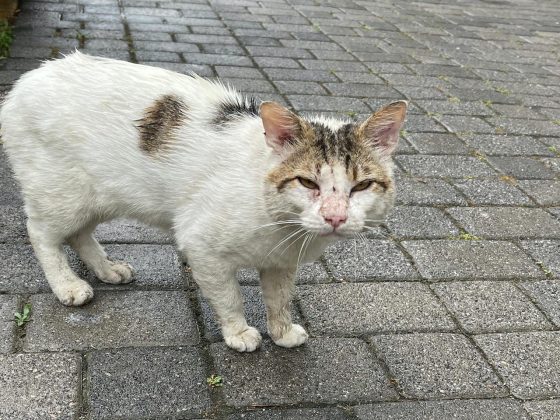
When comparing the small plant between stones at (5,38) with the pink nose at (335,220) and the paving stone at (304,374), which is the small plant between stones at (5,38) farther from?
the pink nose at (335,220)

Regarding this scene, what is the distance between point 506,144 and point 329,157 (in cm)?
354

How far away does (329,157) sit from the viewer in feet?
8.24

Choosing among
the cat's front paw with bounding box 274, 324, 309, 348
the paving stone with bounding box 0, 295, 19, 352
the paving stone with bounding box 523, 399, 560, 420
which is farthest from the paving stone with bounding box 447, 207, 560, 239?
the paving stone with bounding box 0, 295, 19, 352

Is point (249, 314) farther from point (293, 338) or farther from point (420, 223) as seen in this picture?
point (420, 223)

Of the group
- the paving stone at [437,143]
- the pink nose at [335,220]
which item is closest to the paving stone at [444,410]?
the pink nose at [335,220]

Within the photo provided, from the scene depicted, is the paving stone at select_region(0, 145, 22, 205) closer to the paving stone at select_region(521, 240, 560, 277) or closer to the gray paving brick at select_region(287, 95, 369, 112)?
the gray paving brick at select_region(287, 95, 369, 112)

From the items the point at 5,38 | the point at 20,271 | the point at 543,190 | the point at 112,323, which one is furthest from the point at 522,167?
the point at 5,38

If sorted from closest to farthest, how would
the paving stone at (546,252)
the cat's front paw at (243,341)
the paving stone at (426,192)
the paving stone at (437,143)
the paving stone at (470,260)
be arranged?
the cat's front paw at (243,341)
the paving stone at (470,260)
the paving stone at (546,252)
the paving stone at (426,192)
the paving stone at (437,143)

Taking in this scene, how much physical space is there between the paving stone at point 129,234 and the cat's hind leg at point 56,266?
61 centimetres

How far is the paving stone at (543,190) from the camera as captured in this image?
15.4 feet

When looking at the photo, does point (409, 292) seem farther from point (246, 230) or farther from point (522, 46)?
point (522, 46)

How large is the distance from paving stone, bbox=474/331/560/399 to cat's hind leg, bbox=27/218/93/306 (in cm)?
185

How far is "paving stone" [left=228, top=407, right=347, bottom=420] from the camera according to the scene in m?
2.55

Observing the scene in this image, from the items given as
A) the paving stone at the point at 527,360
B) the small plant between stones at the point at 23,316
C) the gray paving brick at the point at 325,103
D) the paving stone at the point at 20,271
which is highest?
the paving stone at the point at 527,360
